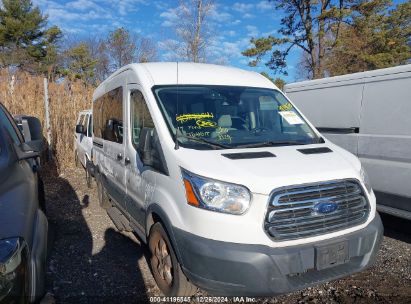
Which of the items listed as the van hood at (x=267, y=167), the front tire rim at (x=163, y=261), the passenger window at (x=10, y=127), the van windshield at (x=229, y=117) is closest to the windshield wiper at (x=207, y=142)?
the van windshield at (x=229, y=117)

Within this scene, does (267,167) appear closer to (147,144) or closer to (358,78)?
(147,144)

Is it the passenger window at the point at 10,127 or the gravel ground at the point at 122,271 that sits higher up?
the passenger window at the point at 10,127

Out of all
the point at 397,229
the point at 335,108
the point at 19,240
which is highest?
the point at 335,108

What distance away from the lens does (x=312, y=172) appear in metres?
2.83

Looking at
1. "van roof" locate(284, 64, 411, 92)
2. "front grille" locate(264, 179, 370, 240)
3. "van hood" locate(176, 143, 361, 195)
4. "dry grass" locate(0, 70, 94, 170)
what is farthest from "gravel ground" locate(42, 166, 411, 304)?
"dry grass" locate(0, 70, 94, 170)

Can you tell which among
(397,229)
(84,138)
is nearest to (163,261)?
(397,229)

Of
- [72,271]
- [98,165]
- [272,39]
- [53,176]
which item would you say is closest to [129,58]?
[272,39]

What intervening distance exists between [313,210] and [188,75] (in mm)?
2055

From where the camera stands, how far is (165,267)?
3.31 m

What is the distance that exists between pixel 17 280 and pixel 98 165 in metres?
4.47

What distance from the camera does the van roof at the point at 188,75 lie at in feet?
12.3

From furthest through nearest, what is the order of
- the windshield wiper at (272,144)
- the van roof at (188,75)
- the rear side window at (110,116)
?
the rear side window at (110,116) → the van roof at (188,75) → the windshield wiper at (272,144)

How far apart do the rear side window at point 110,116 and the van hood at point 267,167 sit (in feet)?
5.92

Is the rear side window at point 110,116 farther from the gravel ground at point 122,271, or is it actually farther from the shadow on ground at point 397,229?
the shadow on ground at point 397,229
